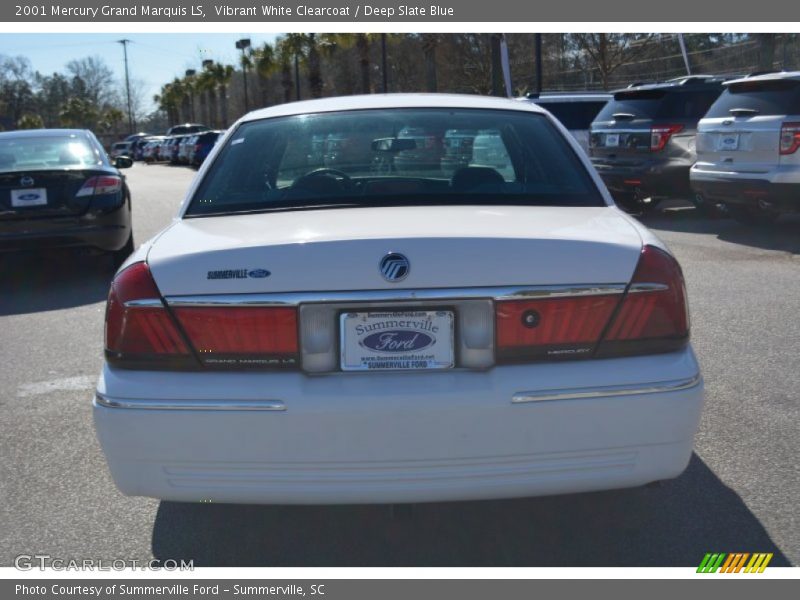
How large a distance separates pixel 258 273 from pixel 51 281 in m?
7.46

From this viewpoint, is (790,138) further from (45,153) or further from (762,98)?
(45,153)

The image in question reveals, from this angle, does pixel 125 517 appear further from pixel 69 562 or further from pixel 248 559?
pixel 248 559

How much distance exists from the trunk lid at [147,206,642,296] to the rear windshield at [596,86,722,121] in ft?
33.4

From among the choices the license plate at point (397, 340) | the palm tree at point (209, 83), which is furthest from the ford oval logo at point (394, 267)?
the palm tree at point (209, 83)

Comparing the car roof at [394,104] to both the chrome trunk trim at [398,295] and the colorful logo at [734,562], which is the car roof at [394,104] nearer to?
the chrome trunk trim at [398,295]

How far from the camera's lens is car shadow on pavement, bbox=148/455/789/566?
11.2ft

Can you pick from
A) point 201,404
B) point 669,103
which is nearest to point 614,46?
point 669,103

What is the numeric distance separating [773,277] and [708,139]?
3.04m

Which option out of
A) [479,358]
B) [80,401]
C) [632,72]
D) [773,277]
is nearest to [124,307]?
[479,358]

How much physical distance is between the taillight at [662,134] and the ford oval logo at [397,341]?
411 inches

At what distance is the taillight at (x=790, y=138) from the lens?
10078 mm

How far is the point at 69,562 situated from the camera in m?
3.48

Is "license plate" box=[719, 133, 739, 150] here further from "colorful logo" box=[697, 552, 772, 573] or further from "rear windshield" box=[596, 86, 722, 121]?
"colorful logo" box=[697, 552, 772, 573]

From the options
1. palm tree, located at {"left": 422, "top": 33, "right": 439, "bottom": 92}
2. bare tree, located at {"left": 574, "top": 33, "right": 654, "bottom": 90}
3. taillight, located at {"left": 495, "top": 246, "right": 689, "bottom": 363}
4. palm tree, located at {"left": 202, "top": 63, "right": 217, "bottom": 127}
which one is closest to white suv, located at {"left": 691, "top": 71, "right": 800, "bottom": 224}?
taillight, located at {"left": 495, "top": 246, "right": 689, "bottom": 363}
